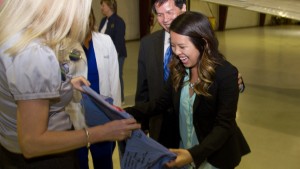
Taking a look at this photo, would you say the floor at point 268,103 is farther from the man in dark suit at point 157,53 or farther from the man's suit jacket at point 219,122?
the man's suit jacket at point 219,122

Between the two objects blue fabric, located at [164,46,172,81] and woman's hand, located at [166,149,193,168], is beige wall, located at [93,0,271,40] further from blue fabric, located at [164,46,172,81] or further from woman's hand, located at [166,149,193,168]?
woman's hand, located at [166,149,193,168]

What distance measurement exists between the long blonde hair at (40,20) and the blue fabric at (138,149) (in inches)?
14.0

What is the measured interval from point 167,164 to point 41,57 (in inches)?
27.3

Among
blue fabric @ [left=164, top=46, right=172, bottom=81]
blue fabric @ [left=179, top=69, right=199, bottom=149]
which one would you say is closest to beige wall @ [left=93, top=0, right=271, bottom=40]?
blue fabric @ [left=164, top=46, right=172, bottom=81]

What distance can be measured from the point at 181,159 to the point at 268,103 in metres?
4.13

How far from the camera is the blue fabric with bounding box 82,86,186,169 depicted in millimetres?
1352

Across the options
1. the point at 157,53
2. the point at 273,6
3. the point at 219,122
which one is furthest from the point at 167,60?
the point at 273,6

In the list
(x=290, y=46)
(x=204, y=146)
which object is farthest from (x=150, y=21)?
(x=204, y=146)

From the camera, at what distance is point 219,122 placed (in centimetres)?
164

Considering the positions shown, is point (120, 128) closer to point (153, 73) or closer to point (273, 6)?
point (153, 73)

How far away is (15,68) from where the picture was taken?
1067 mm

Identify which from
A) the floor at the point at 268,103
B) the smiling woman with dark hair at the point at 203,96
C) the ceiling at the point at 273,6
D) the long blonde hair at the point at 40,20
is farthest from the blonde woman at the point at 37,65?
the ceiling at the point at 273,6

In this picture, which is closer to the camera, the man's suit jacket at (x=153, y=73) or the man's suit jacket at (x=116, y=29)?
the man's suit jacket at (x=153, y=73)

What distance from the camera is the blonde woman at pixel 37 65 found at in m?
1.07
